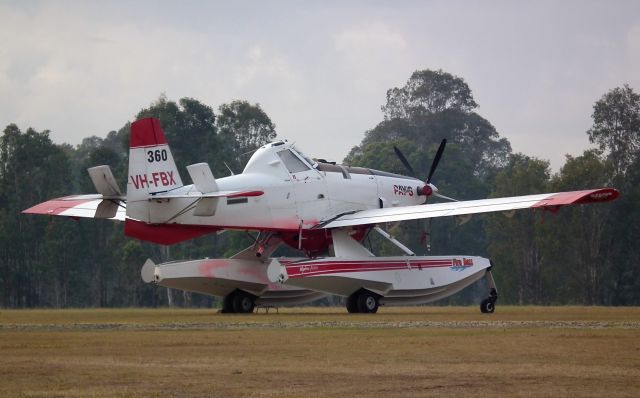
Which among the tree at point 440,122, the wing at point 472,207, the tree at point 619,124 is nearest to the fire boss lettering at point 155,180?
the wing at point 472,207

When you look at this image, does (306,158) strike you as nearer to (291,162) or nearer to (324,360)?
(291,162)

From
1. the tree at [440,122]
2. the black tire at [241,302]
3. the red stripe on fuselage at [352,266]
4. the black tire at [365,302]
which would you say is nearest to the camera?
the red stripe on fuselage at [352,266]

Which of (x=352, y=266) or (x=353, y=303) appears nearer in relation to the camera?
(x=352, y=266)

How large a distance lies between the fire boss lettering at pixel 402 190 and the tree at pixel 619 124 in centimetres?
3685

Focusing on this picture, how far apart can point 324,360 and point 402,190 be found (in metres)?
18.9

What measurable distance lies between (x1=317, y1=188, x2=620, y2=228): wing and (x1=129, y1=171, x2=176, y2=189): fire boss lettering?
14.5 feet

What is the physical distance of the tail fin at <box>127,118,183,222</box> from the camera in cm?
2850

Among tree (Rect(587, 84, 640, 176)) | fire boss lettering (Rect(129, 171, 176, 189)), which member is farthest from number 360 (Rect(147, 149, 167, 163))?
tree (Rect(587, 84, 640, 176))

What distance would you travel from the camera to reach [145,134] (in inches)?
1129

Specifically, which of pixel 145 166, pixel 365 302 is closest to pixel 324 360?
pixel 145 166

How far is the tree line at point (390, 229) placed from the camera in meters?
58.2

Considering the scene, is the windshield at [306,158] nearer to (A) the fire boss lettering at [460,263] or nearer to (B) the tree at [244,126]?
(A) the fire boss lettering at [460,263]

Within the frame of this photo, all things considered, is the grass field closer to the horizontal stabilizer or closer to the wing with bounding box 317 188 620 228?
the wing with bounding box 317 188 620 228

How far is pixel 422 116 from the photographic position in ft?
340
